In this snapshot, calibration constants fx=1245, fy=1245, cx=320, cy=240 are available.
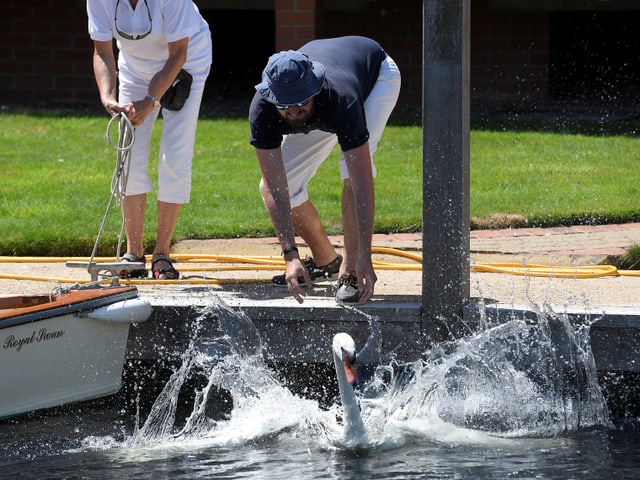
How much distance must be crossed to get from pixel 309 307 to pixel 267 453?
0.81 metres

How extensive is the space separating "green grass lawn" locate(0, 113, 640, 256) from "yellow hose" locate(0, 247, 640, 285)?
43 centimetres

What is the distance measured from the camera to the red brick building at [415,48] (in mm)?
13312

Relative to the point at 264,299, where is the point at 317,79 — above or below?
above

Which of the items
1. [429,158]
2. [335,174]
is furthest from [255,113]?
[335,174]

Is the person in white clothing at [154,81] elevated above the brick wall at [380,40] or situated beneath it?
situated beneath

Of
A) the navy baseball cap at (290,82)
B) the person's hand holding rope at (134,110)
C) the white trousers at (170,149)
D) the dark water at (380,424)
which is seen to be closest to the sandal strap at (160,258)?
the white trousers at (170,149)

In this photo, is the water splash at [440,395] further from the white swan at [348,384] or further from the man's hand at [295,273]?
the man's hand at [295,273]

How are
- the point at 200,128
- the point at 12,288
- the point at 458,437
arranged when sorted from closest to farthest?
the point at 458,437, the point at 12,288, the point at 200,128

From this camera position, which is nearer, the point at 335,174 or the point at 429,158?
the point at 429,158

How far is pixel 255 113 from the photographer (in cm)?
577

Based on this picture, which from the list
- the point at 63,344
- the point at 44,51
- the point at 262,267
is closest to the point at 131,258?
the point at 262,267

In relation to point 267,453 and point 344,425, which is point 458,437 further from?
point 267,453

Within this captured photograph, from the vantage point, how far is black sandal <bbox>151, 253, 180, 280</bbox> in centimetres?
679

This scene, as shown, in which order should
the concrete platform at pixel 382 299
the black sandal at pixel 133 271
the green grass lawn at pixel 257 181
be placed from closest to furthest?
the concrete platform at pixel 382 299 → the black sandal at pixel 133 271 → the green grass lawn at pixel 257 181
